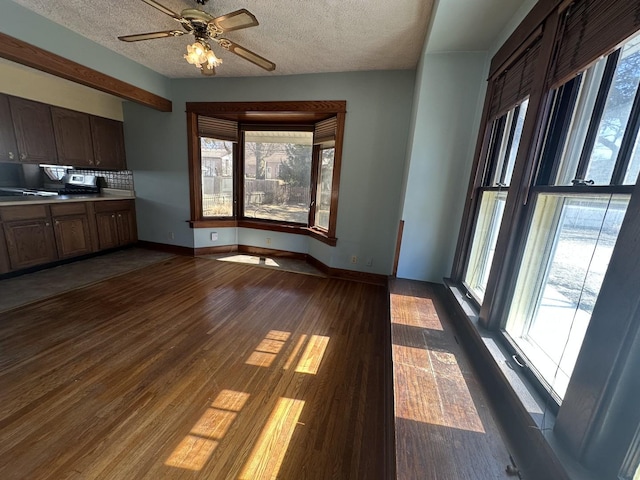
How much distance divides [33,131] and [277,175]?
10.4 ft

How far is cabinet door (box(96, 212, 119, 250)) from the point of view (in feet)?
12.9

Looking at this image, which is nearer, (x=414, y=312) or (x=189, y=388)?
(x=189, y=388)

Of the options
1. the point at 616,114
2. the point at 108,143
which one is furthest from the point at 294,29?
the point at 108,143

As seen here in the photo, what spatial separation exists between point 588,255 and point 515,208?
48 cm

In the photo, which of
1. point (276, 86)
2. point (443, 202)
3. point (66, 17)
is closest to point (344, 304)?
point (443, 202)

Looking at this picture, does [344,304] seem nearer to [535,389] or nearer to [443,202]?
[443,202]

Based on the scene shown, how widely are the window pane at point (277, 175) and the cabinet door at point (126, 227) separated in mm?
1937

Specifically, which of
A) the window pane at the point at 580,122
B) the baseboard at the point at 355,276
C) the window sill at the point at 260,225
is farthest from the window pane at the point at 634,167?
the window sill at the point at 260,225

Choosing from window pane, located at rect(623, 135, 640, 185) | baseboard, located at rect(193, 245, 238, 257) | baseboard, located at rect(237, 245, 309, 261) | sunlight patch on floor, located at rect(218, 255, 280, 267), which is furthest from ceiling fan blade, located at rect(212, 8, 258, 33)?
baseboard, located at rect(193, 245, 238, 257)

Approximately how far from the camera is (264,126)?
4.07m

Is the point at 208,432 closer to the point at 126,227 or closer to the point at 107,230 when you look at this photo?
the point at 107,230

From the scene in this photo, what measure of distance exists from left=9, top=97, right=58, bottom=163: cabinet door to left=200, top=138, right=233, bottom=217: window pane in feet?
6.22

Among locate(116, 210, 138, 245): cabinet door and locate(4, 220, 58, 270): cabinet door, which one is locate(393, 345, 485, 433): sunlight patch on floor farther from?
locate(116, 210, 138, 245): cabinet door

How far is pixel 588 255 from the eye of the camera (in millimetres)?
931
